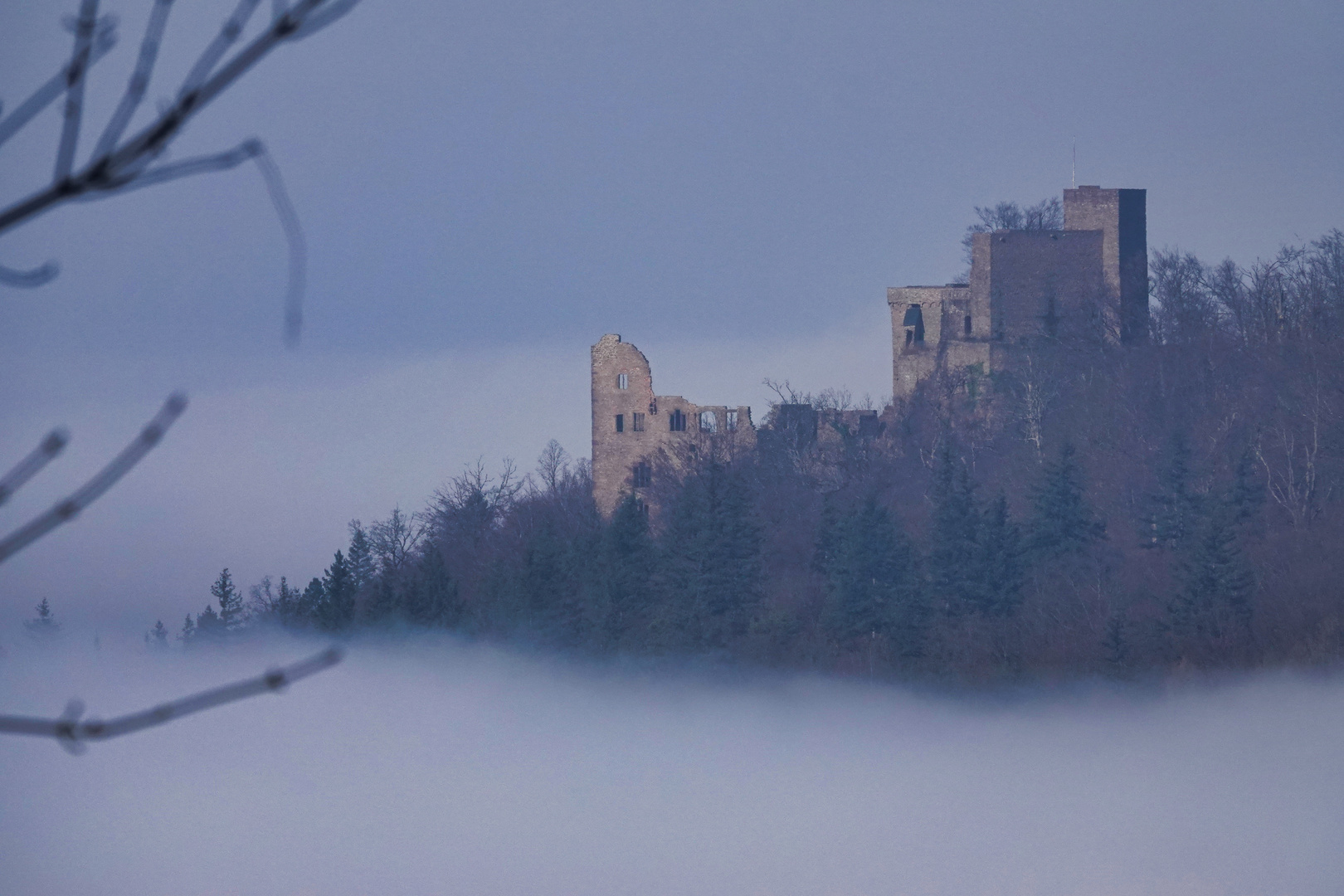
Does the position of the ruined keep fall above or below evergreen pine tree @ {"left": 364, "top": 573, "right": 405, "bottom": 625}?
above

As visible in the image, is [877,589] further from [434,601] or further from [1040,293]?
[434,601]

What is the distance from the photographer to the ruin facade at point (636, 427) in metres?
70.7

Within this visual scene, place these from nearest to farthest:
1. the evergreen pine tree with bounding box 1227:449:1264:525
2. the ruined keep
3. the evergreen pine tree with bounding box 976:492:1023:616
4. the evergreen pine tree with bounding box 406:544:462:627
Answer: the evergreen pine tree with bounding box 976:492:1023:616, the evergreen pine tree with bounding box 1227:449:1264:525, the evergreen pine tree with bounding box 406:544:462:627, the ruined keep

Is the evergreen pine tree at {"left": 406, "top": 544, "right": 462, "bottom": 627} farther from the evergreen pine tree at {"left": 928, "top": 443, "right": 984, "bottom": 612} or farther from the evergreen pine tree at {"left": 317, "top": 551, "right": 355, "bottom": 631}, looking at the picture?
the evergreen pine tree at {"left": 928, "top": 443, "right": 984, "bottom": 612}

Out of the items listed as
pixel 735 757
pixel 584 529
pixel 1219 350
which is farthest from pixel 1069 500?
pixel 735 757

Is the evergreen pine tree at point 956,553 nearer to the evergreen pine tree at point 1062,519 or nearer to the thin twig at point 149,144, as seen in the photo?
the evergreen pine tree at point 1062,519

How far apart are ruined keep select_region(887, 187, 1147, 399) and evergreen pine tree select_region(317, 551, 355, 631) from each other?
20.8 metres

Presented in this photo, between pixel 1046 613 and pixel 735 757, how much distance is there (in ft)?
75.9

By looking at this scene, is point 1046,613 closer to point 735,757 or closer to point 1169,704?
point 1169,704

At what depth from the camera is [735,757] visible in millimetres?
76312

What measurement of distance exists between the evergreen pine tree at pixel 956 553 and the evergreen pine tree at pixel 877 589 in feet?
2.44

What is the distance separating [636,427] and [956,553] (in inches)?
718

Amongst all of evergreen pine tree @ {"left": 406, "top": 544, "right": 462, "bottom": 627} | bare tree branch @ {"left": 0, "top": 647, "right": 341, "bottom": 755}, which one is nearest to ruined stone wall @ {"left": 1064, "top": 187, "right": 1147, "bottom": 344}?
evergreen pine tree @ {"left": 406, "top": 544, "right": 462, "bottom": 627}

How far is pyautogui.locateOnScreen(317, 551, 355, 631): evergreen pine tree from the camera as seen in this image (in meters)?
65.2
